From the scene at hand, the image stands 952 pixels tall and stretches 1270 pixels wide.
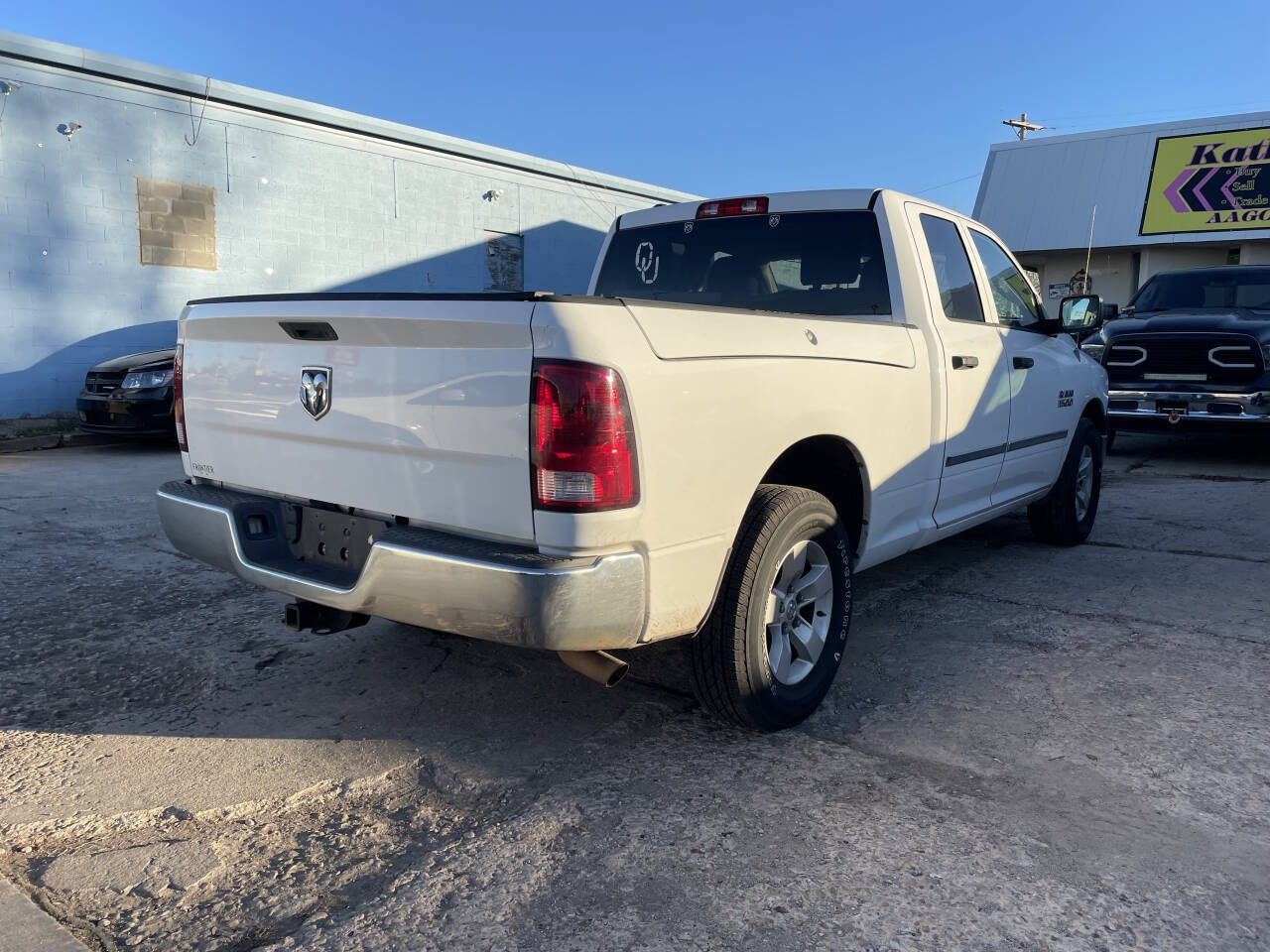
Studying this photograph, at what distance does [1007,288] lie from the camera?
16.9 ft

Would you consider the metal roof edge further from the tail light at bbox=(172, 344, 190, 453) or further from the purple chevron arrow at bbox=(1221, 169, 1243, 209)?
the purple chevron arrow at bbox=(1221, 169, 1243, 209)

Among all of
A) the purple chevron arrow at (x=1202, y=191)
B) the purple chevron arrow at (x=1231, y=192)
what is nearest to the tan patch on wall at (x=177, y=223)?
the purple chevron arrow at (x=1202, y=191)

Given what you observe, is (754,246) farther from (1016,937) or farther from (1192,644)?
(1016,937)

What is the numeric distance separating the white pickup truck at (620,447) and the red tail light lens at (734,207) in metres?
0.01

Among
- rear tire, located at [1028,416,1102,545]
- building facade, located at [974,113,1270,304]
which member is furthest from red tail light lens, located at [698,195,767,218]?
building facade, located at [974,113,1270,304]

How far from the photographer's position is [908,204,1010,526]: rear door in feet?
14.0

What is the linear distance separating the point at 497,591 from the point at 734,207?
259 centimetres

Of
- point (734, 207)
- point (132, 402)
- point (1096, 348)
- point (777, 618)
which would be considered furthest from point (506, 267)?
point (777, 618)

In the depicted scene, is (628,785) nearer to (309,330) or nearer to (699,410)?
(699,410)

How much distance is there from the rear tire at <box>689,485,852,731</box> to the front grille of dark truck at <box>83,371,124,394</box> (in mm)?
9550

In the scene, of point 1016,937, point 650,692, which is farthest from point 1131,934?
point 650,692

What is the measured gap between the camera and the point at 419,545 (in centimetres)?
271

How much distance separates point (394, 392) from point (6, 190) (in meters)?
10.9

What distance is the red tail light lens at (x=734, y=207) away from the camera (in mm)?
4438
